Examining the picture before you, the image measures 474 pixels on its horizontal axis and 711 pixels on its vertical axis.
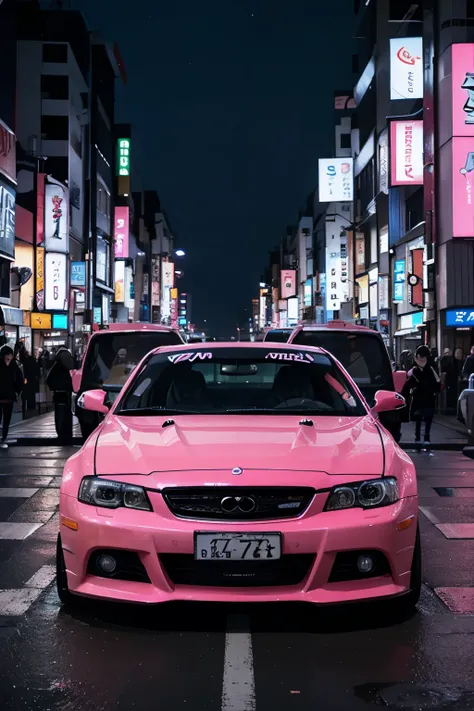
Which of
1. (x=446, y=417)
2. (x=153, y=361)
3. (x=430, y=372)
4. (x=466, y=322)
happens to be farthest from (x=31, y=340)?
(x=153, y=361)

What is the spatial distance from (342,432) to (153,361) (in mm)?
1879

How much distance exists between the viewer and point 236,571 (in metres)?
4.96

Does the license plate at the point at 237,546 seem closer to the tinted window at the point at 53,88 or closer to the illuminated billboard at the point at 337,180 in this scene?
the tinted window at the point at 53,88

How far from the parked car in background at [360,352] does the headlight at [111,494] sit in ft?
27.4

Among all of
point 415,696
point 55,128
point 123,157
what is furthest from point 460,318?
point 123,157

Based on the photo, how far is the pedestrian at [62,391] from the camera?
1816 centimetres

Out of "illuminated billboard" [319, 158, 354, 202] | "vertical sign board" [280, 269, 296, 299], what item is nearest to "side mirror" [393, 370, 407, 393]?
"illuminated billboard" [319, 158, 354, 202]

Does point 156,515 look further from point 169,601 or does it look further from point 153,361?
point 153,361

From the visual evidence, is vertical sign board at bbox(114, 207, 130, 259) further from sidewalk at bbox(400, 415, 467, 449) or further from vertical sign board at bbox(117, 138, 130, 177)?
sidewalk at bbox(400, 415, 467, 449)

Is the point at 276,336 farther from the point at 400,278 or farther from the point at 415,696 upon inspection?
the point at 415,696

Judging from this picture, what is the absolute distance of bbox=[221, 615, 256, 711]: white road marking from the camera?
4199 mm

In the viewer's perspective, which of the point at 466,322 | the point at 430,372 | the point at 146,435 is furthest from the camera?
the point at 466,322

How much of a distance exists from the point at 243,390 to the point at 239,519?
2561mm

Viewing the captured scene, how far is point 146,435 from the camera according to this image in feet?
18.9
